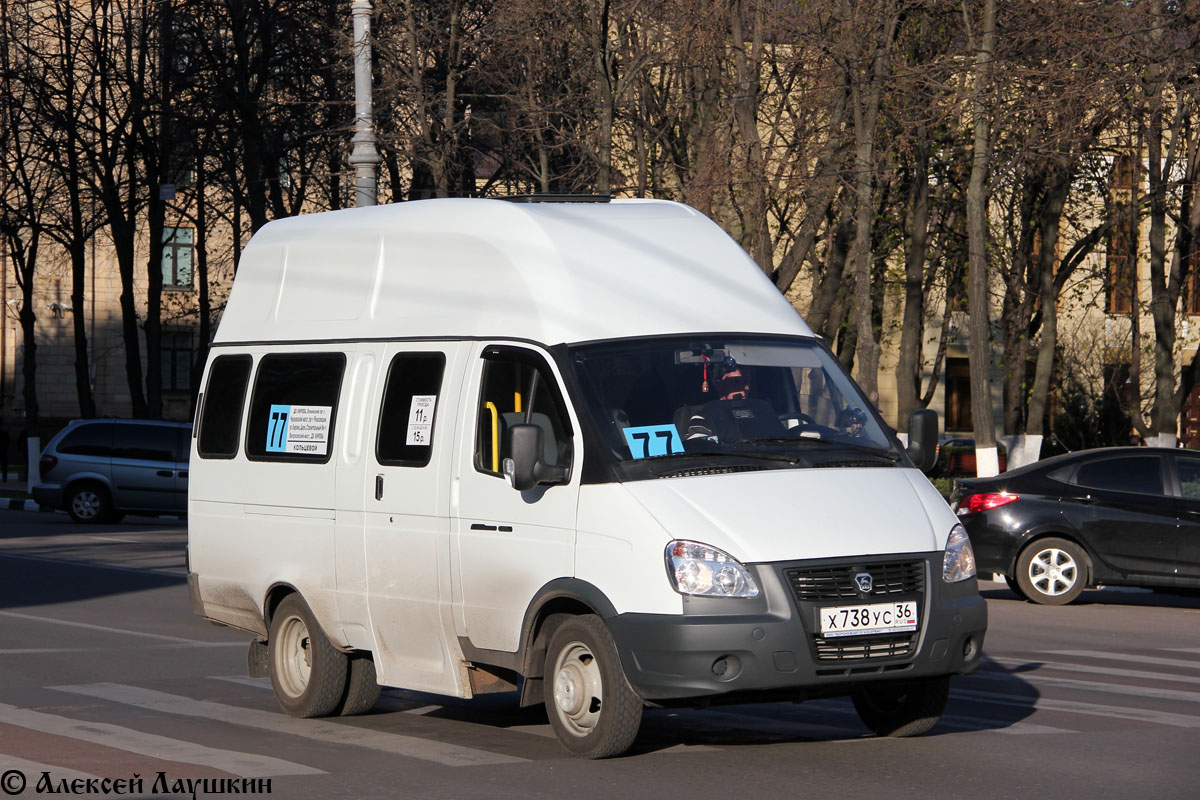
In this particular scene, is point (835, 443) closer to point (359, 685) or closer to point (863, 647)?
point (863, 647)

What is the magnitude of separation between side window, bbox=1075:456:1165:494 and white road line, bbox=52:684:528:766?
Result: 9618 mm

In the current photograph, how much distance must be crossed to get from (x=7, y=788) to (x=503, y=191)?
33.9 m

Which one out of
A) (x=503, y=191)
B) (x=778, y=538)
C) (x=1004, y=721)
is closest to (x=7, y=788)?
(x=778, y=538)

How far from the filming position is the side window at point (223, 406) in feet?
33.8

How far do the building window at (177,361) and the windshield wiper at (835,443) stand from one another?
58563mm

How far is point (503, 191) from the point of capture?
4053 cm

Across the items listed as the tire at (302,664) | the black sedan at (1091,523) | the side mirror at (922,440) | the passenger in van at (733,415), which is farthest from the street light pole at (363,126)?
the passenger in van at (733,415)

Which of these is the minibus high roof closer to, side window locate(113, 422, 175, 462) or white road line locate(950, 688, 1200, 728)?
white road line locate(950, 688, 1200, 728)

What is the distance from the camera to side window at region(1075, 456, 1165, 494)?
16.5 meters

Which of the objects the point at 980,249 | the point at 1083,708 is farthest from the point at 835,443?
the point at 980,249

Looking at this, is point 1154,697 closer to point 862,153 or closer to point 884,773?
point 884,773

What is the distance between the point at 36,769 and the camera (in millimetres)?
7723

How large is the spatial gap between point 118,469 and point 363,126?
39.0ft

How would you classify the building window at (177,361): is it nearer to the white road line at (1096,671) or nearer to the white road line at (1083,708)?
the white road line at (1096,671)
